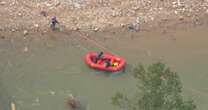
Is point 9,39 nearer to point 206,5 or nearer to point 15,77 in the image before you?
point 15,77

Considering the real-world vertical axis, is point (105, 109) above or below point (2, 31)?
below

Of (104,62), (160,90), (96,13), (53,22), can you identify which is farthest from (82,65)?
(160,90)

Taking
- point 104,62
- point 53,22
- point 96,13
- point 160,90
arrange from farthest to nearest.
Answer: point 96,13 → point 53,22 → point 104,62 → point 160,90

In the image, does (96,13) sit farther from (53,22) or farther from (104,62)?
(104,62)

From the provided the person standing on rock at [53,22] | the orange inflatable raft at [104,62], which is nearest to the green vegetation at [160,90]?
the orange inflatable raft at [104,62]

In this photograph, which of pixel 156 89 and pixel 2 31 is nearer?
pixel 156 89

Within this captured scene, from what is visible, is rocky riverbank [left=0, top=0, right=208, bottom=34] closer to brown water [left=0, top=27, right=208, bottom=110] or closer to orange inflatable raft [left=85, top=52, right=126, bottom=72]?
brown water [left=0, top=27, right=208, bottom=110]

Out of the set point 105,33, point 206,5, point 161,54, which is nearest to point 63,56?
point 105,33
